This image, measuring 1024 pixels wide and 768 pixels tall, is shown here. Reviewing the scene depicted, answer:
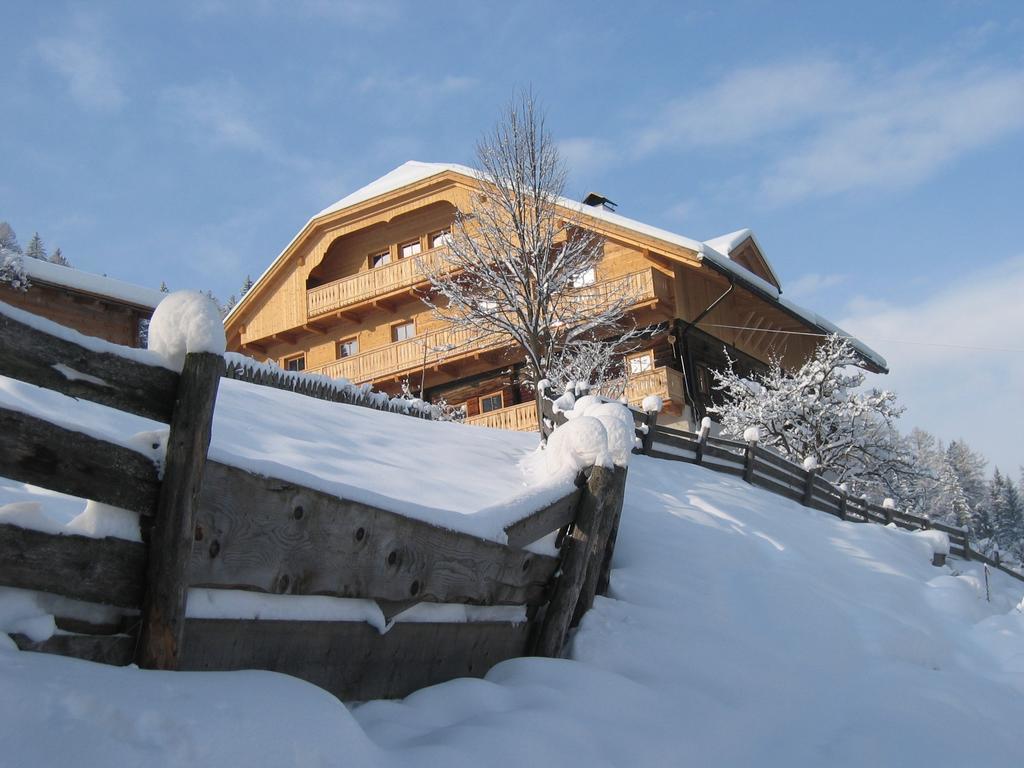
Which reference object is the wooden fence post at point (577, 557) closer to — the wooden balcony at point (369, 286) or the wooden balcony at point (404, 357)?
the wooden balcony at point (404, 357)

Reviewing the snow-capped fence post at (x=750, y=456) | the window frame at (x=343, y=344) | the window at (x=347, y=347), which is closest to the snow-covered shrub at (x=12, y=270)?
the window frame at (x=343, y=344)

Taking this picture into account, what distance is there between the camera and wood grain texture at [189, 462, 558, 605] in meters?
2.95

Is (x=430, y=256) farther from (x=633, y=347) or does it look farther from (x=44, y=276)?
(x=44, y=276)

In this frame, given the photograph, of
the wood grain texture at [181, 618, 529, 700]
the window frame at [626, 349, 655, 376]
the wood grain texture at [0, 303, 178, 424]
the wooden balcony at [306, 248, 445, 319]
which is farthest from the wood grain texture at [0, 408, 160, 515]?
the wooden balcony at [306, 248, 445, 319]

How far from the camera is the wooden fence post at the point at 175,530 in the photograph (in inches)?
107

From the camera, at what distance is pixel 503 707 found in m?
3.84

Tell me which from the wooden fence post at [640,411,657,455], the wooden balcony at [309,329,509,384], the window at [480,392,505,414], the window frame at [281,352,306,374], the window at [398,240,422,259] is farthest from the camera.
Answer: the window frame at [281,352,306,374]

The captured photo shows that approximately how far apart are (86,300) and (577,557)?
2246cm

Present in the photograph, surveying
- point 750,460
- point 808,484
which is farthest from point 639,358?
point 750,460

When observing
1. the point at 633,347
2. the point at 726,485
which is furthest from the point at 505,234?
the point at 726,485

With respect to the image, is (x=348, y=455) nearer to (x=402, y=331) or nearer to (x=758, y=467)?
(x=758, y=467)

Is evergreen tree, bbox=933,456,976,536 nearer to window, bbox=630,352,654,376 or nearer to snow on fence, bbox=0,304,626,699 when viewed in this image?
window, bbox=630,352,654,376

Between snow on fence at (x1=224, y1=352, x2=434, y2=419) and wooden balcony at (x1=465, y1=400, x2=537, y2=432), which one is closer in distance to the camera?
snow on fence at (x1=224, y1=352, x2=434, y2=419)

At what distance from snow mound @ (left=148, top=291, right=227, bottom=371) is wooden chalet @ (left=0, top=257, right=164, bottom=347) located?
72.8ft
